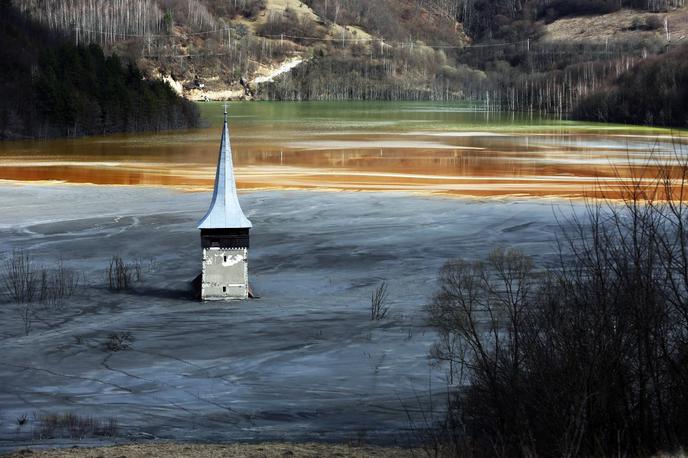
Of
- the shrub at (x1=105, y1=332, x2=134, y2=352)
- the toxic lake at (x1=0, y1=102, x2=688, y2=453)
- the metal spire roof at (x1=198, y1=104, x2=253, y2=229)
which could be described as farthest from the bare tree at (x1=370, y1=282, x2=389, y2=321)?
the shrub at (x1=105, y1=332, x2=134, y2=352)

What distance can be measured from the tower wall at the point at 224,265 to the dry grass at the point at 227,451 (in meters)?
9.76

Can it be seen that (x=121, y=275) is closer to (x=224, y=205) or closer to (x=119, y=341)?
(x=224, y=205)

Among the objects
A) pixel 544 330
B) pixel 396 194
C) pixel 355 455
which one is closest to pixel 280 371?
pixel 355 455

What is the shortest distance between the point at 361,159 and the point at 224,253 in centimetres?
2786

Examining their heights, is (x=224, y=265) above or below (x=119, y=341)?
above

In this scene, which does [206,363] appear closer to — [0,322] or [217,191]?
[0,322]

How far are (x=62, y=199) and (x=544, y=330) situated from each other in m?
26.1

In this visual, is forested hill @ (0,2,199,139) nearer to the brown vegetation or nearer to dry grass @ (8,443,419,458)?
dry grass @ (8,443,419,458)

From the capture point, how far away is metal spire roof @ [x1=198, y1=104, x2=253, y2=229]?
2175cm

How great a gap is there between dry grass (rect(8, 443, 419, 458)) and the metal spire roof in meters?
10.5

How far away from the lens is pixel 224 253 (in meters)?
21.3

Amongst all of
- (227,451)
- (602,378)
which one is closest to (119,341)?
(227,451)

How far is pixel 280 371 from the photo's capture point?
15.4 meters

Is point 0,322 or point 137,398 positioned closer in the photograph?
point 137,398
